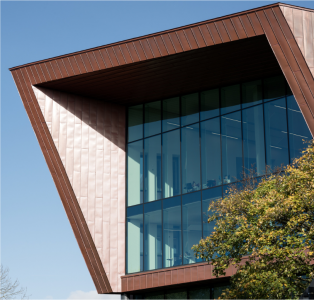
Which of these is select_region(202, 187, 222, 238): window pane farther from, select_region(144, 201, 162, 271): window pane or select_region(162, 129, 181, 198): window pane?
select_region(144, 201, 162, 271): window pane

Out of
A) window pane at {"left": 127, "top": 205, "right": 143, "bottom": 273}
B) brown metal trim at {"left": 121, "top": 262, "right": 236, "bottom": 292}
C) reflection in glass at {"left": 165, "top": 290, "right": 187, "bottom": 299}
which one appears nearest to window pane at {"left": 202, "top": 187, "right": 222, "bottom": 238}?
brown metal trim at {"left": 121, "top": 262, "right": 236, "bottom": 292}

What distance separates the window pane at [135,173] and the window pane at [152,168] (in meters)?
0.34

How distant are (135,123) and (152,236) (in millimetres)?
6895

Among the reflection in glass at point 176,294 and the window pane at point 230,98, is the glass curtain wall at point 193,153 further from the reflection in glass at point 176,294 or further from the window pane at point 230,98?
the reflection in glass at point 176,294

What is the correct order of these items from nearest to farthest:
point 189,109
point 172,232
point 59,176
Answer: point 59,176
point 172,232
point 189,109

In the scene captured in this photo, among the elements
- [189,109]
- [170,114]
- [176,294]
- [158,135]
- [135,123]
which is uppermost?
[135,123]

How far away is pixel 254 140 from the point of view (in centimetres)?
2481

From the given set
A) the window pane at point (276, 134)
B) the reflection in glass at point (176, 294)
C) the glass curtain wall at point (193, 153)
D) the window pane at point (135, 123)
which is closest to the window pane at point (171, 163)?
the glass curtain wall at point (193, 153)

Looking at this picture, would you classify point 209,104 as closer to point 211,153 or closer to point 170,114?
point 170,114

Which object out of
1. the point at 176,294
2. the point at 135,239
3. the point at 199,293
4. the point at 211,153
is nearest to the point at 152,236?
the point at 135,239

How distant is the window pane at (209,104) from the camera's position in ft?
87.6

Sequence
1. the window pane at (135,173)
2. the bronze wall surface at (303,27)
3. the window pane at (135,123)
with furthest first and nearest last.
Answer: the window pane at (135,123), the window pane at (135,173), the bronze wall surface at (303,27)

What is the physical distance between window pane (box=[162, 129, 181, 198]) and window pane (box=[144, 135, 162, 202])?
38cm

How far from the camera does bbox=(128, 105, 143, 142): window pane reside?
29.6 m
